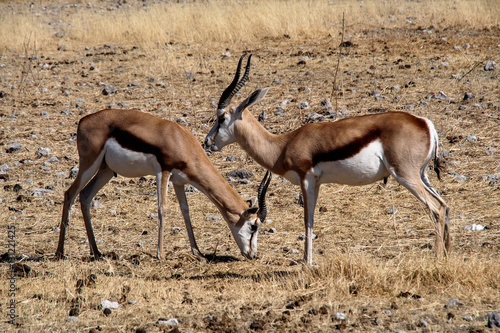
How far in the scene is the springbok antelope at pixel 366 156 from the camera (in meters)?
5.84

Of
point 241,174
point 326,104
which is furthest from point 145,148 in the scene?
point 326,104

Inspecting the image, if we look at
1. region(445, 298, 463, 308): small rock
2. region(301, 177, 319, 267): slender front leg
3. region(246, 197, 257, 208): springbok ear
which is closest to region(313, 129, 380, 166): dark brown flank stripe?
region(301, 177, 319, 267): slender front leg

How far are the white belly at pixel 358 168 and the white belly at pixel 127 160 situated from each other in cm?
190

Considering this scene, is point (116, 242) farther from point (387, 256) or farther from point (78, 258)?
point (387, 256)

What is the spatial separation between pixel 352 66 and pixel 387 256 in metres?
8.09

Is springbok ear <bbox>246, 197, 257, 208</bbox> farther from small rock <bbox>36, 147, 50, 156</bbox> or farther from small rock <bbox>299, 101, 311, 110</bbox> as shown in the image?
small rock <bbox>299, 101, 311, 110</bbox>

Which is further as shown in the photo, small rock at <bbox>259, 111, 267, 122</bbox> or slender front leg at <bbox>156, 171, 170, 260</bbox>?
small rock at <bbox>259, 111, 267, 122</bbox>

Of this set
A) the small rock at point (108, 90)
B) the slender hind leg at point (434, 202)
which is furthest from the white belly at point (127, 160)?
the small rock at point (108, 90)

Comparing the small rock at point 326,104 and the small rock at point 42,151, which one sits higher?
the small rock at point 326,104

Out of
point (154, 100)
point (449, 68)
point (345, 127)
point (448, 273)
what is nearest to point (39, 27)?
point (154, 100)

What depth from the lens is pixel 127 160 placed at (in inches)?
266

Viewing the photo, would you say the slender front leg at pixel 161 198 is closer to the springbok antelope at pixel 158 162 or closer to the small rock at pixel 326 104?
the springbok antelope at pixel 158 162

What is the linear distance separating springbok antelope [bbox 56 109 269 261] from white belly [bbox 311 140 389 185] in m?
0.85

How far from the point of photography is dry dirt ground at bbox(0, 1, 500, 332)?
196 inches
